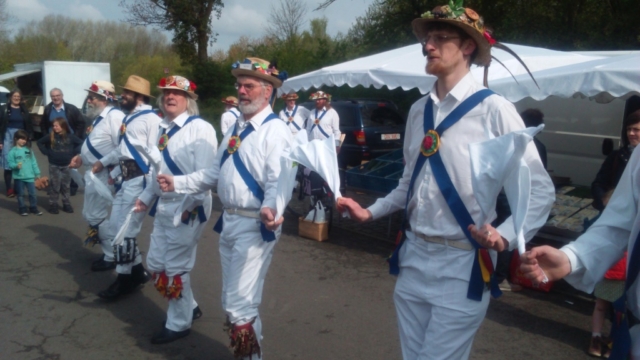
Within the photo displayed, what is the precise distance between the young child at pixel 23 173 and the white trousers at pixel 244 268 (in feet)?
23.9

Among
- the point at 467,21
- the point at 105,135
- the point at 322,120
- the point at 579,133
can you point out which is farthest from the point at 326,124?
the point at 467,21

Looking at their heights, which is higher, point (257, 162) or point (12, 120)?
point (257, 162)

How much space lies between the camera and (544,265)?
6.27ft

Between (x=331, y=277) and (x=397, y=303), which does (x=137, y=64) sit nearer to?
(x=331, y=277)

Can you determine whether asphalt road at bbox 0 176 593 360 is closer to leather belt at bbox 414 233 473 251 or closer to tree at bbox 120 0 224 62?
leather belt at bbox 414 233 473 251

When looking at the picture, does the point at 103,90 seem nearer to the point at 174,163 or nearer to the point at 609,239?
the point at 174,163

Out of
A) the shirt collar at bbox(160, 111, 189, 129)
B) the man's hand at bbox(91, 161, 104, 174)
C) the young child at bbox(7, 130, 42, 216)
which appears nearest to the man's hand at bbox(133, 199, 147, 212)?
the shirt collar at bbox(160, 111, 189, 129)

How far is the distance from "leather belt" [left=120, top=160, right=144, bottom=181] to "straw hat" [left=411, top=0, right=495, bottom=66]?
3.91 m

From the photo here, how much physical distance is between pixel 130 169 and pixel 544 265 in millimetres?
4810

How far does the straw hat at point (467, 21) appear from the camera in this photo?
2660 millimetres

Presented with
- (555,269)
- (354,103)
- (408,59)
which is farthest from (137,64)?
→ (555,269)

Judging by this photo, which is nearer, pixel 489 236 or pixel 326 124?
pixel 489 236

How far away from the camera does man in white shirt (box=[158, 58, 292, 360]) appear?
3861mm

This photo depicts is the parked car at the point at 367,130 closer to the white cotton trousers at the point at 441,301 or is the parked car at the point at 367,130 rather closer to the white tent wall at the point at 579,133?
the white tent wall at the point at 579,133
